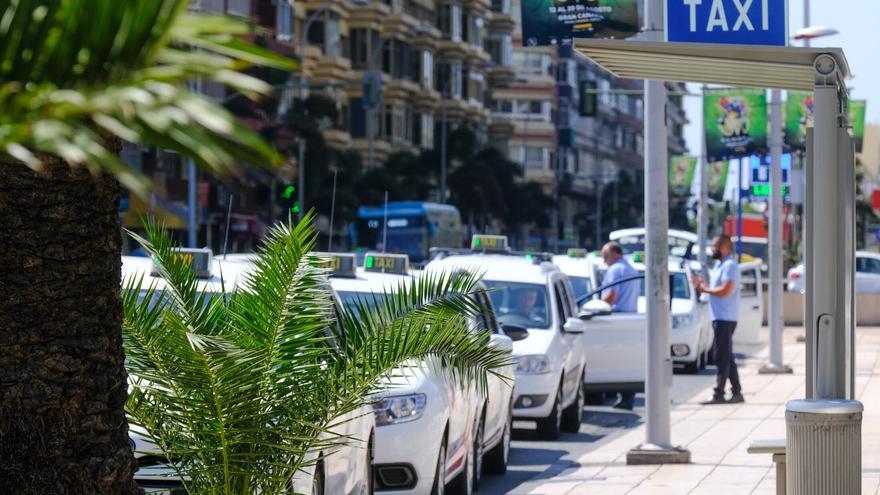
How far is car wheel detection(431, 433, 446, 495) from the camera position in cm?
1086

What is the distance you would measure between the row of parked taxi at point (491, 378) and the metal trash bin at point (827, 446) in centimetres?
133

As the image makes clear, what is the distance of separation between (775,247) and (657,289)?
13606mm

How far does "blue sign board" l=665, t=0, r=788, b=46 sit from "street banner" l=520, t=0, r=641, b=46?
11.4ft

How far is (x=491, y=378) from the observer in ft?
42.7

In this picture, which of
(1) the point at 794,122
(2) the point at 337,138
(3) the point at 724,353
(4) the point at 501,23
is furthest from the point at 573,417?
(4) the point at 501,23

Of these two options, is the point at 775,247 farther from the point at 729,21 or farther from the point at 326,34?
the point at 326,34

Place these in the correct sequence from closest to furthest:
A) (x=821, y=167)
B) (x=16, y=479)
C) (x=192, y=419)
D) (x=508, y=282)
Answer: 1. (x=16, y=479)
2. (x=192, y=419)
3. (x=821, y=167)
4. (x=508, y=282)

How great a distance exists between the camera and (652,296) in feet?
46.1

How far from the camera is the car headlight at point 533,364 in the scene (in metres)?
16.2

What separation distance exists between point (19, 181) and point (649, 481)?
322 inches

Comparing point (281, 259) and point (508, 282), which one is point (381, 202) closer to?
point (508, 282)

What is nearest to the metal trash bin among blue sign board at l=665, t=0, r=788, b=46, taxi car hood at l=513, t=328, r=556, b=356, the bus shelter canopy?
the bus shelter canopy

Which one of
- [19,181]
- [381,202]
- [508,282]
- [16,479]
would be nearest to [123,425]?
[16,479]

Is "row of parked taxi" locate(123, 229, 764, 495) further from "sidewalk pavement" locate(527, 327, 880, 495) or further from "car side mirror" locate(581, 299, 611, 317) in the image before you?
"sidewalk pavement" locate(527, 327, 880, 495)
